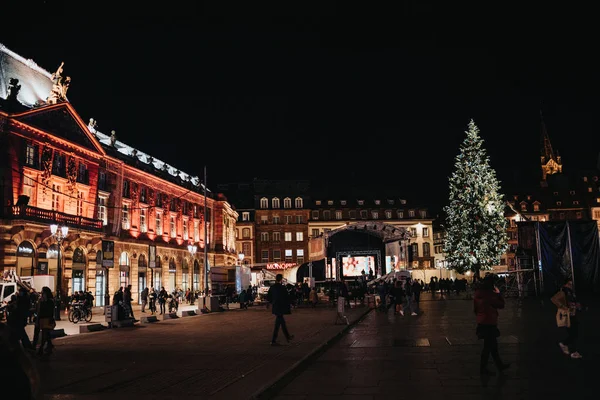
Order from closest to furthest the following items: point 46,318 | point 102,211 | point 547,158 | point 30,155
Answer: point 46,318 → point 30,155 → point 102,211 → point 547,158

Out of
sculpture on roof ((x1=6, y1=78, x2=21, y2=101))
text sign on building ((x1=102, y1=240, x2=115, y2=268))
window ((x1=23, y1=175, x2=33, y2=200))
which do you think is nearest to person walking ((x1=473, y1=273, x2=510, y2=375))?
window ((x1=23, y1=175, x2=33, y2=200))

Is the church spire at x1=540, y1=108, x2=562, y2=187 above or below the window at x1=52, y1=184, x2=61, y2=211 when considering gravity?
above

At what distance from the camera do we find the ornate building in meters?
37.7

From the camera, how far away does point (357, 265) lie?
177 ft

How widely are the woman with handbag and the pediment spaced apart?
26.1 metres

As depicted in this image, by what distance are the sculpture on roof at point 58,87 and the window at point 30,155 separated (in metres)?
4.68

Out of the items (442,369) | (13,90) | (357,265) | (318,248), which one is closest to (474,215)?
(357,265)

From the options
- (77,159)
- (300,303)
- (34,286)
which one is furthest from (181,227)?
(34,286)

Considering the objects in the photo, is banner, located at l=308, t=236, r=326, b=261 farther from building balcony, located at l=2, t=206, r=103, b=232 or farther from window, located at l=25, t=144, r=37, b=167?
window, located at l=25, t=144, r=37, b=167

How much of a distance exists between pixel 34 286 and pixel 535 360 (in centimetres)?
2951

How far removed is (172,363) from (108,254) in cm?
3517

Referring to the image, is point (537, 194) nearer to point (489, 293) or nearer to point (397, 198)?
point (397, 198)

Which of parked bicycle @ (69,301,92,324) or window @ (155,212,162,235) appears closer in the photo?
parked bicycle @ (69,301,92,324)

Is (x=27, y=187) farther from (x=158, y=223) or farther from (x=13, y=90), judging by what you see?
(x=158, y=223)
